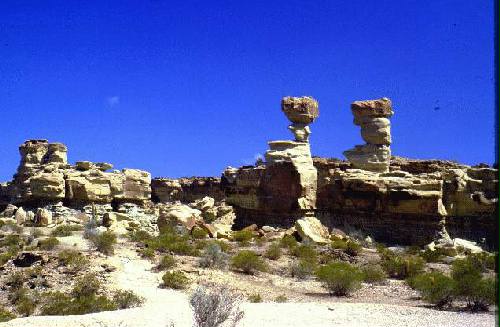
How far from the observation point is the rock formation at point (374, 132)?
28.6 meters

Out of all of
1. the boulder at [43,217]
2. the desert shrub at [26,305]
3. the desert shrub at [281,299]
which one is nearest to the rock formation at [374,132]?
the boulder at [43,217]

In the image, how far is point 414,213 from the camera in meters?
24.3

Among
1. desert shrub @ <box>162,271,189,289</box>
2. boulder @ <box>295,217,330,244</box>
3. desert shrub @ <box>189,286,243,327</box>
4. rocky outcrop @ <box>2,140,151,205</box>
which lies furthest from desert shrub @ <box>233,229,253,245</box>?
desert shrub @ <box>189,286,243,327</box>

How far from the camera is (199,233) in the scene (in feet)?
73.5

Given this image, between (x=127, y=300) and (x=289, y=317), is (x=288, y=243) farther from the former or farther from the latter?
(x=289, y=317)

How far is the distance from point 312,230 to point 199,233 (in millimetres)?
4667

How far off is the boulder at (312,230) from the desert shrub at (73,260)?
9.14 metres

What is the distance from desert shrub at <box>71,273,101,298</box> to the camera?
13734mm

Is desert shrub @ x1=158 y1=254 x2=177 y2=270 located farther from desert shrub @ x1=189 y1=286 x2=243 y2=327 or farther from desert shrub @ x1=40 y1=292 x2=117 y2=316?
desert shrub @ x1=189 y1=286 x2=243 y2=327

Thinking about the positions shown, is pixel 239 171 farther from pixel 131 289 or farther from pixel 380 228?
pixel 131 289

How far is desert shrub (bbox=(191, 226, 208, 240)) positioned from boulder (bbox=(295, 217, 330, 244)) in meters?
3.82

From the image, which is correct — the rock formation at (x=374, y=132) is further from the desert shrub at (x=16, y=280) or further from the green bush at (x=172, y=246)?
the desert shrub at (x=16, y=280)

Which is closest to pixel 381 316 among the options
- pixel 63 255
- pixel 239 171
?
pixel 63 255

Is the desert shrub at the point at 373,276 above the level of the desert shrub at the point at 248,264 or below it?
below
